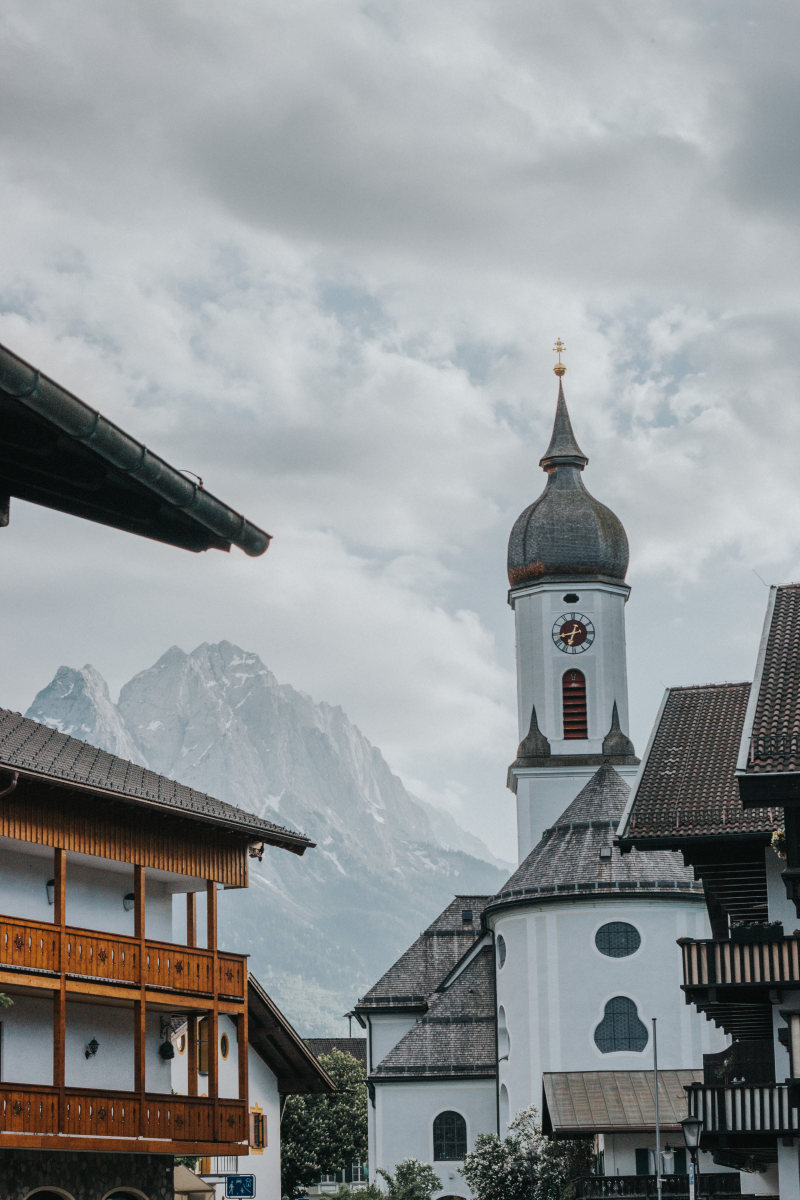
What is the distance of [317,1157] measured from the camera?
78625mm

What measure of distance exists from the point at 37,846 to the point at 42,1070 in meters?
3.46

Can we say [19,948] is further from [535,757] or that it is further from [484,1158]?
[535,757]

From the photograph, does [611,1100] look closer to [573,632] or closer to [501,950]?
[501,950]

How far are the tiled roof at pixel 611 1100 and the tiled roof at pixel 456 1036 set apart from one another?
23.1 feet

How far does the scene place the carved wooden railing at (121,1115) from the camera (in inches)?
1057

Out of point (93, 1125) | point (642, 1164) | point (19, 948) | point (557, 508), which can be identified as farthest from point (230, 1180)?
point (557, 508)

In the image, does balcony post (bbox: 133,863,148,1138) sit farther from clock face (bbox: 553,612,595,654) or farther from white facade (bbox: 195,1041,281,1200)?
clock face (bbox: 553,612,595,654)

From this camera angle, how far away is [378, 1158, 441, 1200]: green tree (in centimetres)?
6594

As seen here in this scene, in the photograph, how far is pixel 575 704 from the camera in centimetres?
8200

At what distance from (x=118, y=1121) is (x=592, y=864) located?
39.4 meters

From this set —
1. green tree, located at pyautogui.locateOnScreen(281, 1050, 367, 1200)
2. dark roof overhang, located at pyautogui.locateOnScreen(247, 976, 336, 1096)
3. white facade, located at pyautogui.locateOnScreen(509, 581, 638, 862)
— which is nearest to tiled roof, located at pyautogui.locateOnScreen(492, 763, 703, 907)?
white facade, located at pyautogui.locateOnScreen(509, 581, 638, 862)

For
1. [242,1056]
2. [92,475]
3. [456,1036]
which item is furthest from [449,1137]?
[92,475]

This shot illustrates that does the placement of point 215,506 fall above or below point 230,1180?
above

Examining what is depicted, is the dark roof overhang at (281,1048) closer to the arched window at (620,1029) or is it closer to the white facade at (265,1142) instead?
the white facade at (265,1142)
